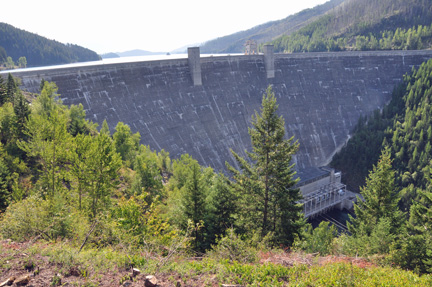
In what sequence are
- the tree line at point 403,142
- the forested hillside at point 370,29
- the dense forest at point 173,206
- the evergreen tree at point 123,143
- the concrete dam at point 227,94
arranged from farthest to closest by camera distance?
the forested hillside at point 370,29 < the tree line at point 403,142 < the concrete dam at point 227,94 < the evergreen tree at point 123,143 < the dense forest at point 173,206

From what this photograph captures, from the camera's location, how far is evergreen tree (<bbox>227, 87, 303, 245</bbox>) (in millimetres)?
16000

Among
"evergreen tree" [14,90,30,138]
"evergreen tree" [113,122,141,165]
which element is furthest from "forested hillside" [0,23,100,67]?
"evergreen tree" [14,90,30,138]

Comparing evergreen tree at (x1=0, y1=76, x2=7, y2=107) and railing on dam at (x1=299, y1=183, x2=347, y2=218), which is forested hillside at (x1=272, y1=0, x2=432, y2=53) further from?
evergreen tree at (x1=0, y1=76, x2=7, y2=107)

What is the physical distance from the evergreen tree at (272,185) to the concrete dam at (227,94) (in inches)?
888

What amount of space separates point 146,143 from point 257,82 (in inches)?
948

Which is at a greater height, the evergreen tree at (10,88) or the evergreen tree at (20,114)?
the evergreen tree at (10,88)

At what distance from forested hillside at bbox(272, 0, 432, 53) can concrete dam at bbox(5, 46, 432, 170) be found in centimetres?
2079

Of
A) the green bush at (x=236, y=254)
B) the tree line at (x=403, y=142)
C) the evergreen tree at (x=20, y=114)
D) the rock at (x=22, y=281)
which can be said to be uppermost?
the evergreen tree at (x=20, y=114)

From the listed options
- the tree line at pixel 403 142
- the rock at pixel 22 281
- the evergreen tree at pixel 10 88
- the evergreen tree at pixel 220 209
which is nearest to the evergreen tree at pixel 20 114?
the evergreen tree at pixel 10 88

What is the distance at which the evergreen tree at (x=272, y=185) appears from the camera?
1600 cm

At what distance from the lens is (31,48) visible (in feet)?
Answer: 293

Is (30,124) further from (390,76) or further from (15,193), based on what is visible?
(390,76)

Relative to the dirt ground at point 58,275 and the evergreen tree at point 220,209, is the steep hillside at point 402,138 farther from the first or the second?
the dirt ground at point 58,275

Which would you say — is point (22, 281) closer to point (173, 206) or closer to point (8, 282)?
point (8, 282)
